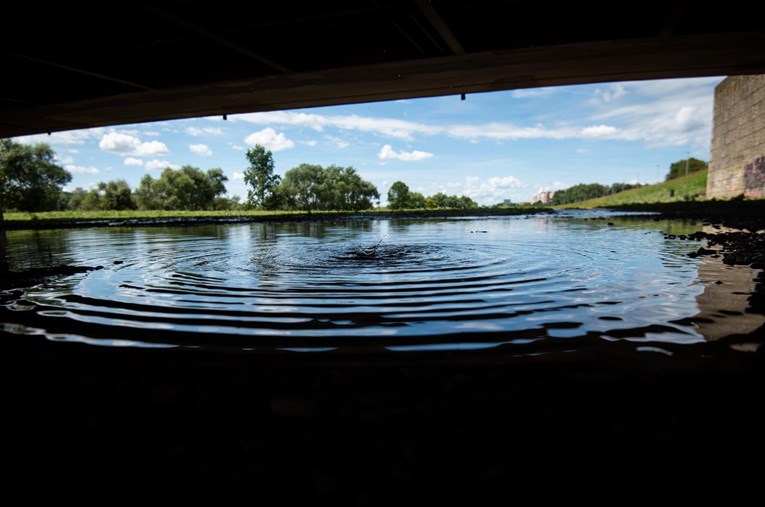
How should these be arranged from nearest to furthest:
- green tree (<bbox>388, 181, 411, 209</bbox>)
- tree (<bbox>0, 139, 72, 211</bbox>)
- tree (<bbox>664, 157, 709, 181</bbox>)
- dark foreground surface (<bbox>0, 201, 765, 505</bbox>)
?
dark foreground surface (<bbox>0, 201, 765, 505</bbox>), tree (<bbox>0, 139, 72, 211</bbox>), tree (<bbox>664, 157, 709, 181</bbox>), green tree (<bbox>388, 181, 411, 209</bbox>)

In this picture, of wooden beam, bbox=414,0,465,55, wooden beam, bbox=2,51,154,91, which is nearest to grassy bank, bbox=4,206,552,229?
wooden beam, bbox=2,51,154,91

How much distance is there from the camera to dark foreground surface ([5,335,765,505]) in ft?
6.12

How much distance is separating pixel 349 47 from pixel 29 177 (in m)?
109

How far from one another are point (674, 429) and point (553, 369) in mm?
907

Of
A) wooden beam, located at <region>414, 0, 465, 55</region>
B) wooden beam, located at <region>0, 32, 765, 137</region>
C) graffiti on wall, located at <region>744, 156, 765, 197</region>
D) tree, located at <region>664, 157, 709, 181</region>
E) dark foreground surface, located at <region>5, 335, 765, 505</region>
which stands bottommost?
dark foreground surface, located at <region>5, 335, 765, 505</region>

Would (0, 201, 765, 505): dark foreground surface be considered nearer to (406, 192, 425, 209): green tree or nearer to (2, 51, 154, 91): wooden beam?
(2, 51, 154, 91): wooden beam

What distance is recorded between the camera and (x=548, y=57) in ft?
35.2

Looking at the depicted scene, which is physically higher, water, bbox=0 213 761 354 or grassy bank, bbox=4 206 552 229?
grassy bank, bbox=4 206 552 229

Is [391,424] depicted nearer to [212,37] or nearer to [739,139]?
[212,37]

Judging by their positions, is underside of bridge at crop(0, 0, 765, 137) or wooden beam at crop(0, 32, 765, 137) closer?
underside of bridge at crop(0, 0, 765, 137)

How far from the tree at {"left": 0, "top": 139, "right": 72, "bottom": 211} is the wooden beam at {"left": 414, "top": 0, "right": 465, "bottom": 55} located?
105 meters

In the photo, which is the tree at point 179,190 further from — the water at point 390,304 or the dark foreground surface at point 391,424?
the dark foreground surface at point 391,424

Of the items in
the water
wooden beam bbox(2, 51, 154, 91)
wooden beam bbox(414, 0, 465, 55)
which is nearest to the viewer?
the water

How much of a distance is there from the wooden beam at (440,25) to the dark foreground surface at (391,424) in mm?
7156
